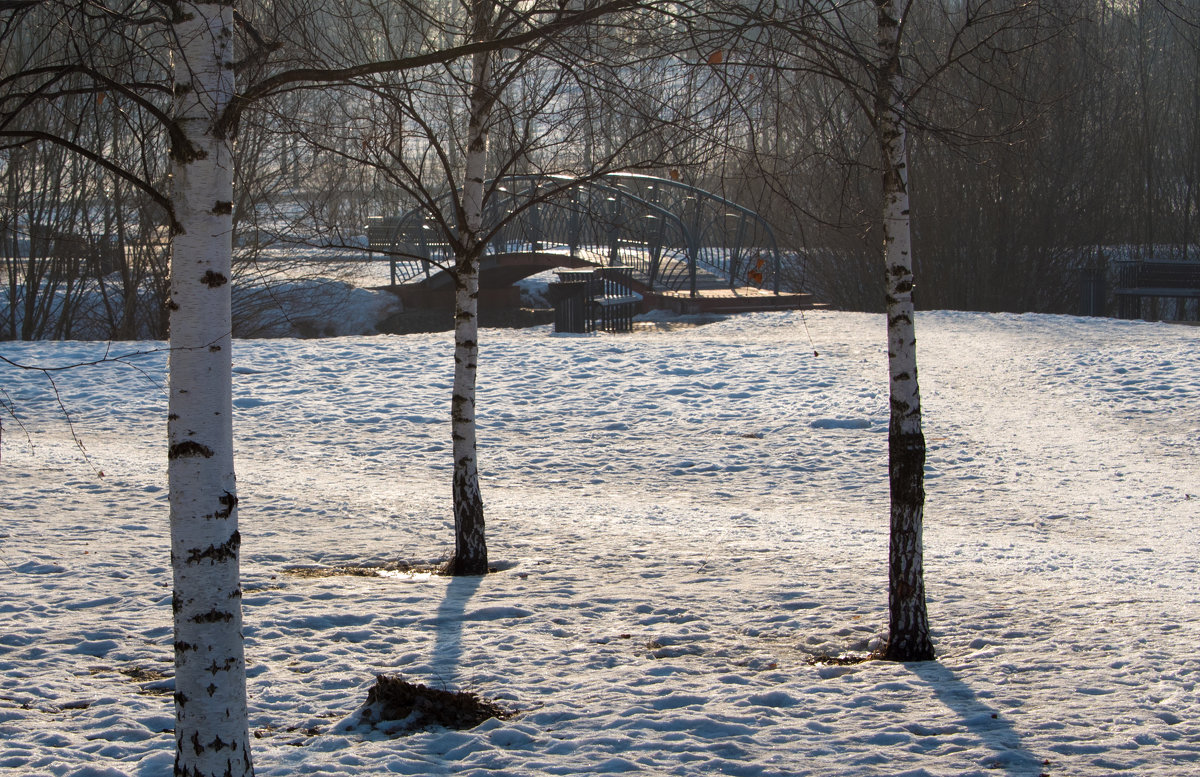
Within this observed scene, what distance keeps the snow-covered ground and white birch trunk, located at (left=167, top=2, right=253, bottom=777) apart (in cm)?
80

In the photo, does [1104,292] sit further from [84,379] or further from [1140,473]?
[84,379]

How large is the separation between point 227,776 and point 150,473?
719 cm

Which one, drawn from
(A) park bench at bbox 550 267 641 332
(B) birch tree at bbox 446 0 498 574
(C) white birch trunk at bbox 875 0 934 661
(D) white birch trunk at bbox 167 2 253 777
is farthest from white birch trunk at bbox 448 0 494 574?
(A) park bench at bbox 550 267 641 332

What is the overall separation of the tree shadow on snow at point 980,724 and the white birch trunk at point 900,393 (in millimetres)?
218

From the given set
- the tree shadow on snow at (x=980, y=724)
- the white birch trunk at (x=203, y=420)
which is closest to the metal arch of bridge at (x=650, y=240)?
the tree shadow on snow at (x=980, y=724)

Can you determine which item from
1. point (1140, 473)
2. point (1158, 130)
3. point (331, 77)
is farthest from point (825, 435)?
point (1158, 130)

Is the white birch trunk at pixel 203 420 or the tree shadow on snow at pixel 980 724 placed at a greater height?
the white birch trunk at pixel 203 420

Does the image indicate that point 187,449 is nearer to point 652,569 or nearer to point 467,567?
point 467,567

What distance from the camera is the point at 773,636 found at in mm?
5574

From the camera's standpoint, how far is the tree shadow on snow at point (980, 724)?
381 centimetres

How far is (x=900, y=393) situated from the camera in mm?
4977

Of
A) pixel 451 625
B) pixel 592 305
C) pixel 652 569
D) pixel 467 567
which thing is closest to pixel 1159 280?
pixel 592 305

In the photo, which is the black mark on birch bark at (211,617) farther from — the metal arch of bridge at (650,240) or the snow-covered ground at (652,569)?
the metal arch of bridge at (650,240)

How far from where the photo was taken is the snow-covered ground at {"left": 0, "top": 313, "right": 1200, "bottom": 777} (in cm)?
414
